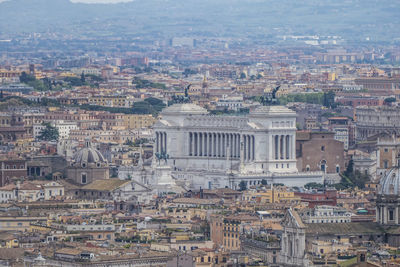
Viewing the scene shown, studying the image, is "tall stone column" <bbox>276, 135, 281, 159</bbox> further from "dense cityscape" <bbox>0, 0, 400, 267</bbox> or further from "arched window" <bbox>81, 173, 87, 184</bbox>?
"arched window" <bbox>81, 173, 87, 184</bbox>

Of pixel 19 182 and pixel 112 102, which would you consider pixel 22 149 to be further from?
pixel 112 102

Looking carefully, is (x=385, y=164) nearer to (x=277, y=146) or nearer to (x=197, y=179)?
(x=277, y=146)

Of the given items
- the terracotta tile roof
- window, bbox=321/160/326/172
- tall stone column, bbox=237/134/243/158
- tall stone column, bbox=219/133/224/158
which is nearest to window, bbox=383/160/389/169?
window, bbox=321/160/326/172

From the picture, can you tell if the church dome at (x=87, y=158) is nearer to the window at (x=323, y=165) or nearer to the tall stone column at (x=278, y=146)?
→ the tall stone column at (x=278, y=146)

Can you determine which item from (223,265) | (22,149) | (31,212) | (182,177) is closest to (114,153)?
(22,149)

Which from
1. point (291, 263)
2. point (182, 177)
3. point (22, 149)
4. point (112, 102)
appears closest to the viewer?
point (291, 263)
